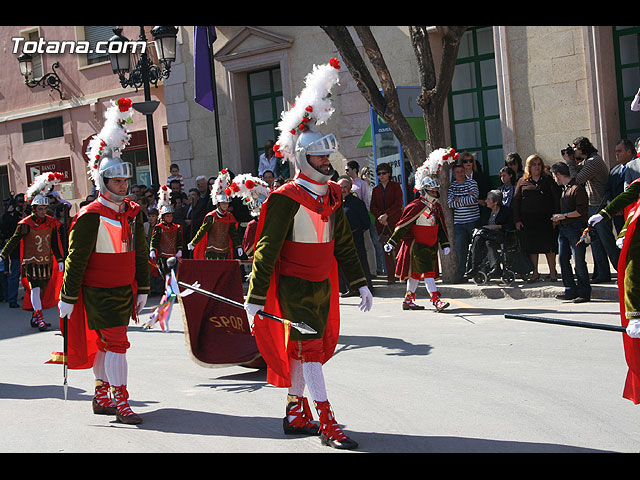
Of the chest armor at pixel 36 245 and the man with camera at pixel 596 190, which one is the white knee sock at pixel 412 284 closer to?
the man with camera at pixel 596 190

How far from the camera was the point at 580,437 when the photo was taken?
5.35 metres

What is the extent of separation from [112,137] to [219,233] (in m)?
5.68

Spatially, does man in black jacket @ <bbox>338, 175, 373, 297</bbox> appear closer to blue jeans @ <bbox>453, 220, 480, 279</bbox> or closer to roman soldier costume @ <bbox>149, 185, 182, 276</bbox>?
blue jeans @ <bbox>453, 220, 480, 279</bbox>

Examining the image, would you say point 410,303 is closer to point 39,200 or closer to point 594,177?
point 594,177

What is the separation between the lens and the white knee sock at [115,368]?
654 cm

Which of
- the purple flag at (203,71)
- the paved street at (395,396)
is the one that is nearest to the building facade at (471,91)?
the purple flag at (203,71)

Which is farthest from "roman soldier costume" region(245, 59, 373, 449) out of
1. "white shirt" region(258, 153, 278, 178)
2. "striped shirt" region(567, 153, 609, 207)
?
"white shirt" region(258, 153, 278, 178)

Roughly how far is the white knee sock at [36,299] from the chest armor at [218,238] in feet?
8.19

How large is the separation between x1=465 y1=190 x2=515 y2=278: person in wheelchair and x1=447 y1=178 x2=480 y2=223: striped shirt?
22 centimetres

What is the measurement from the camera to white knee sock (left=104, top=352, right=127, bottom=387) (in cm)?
654

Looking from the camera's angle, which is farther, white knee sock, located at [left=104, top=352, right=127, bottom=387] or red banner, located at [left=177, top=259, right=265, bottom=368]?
red banner, located at [left=177, top=259, right=265, bottom=368]

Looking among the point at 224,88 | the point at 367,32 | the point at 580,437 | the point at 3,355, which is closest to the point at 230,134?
the point at 224,88

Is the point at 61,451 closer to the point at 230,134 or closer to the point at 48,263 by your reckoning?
the point at 48,263

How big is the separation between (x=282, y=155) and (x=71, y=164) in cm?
2263
